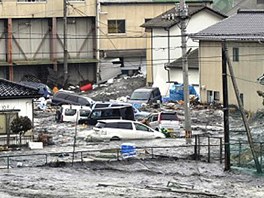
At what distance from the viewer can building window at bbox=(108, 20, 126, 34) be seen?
64.9m

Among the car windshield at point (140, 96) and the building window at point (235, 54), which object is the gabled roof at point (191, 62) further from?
the building window at point (235, 54)

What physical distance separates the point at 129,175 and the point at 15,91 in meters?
9.82

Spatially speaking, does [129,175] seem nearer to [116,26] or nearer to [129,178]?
[129,178]

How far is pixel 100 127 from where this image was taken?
1439 inches

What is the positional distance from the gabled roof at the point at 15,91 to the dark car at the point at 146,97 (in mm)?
13499

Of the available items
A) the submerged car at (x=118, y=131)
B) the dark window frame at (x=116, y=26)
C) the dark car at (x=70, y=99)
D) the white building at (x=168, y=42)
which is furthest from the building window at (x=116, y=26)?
the submerged car at (x=118, y=131)

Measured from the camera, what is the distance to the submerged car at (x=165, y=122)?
39116 millimetres

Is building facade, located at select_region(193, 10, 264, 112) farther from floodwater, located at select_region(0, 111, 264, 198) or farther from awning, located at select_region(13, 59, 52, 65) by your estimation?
awning, located at select_region(13, 59, 52, 65)

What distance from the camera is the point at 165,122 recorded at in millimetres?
39656

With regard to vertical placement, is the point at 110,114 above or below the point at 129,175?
above

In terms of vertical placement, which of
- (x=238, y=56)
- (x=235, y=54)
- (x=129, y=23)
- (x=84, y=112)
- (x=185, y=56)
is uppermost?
(x=129, y=23)

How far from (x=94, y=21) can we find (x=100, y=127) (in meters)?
28.2

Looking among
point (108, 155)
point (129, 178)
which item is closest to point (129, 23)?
point (108, 155)

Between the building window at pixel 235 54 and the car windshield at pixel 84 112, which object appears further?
the building window at pixel 235 54
